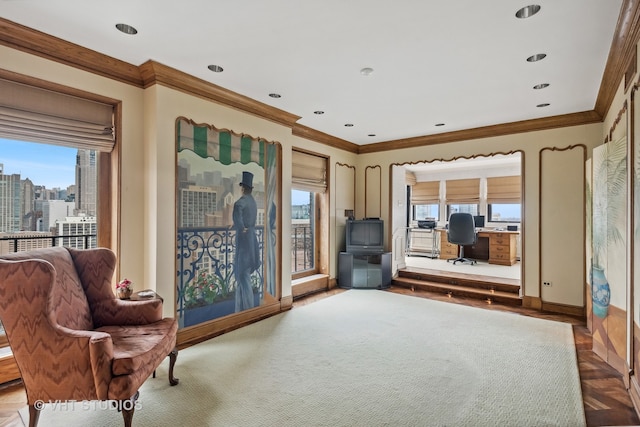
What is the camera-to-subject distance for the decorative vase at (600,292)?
2.92m

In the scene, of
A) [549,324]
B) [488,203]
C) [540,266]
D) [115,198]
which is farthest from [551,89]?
[488,203]

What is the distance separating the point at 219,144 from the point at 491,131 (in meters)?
3.99

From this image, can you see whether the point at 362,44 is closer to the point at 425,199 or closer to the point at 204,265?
the point at 204,265

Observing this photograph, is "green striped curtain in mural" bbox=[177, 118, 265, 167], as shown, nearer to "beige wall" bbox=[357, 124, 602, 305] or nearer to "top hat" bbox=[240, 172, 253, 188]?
"top hat" bbox=[240, 172, 253, 188]

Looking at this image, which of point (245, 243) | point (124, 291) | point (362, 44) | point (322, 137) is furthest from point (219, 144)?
point (322, 137)

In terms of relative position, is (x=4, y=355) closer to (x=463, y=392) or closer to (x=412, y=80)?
(x=463, y=392)

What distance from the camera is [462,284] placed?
5.56m

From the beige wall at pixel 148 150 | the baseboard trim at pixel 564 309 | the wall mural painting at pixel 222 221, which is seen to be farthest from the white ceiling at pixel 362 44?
the baseboard trim at pixel 564 309

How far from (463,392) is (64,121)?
3825 millimetres

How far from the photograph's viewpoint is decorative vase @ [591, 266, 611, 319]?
292cm

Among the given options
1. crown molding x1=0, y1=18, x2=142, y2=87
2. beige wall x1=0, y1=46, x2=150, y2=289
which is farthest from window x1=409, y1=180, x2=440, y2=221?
crown molding x1=0, y1=18, x2=142, y2=87

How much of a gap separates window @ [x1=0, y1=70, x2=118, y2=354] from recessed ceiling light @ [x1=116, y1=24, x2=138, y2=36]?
2.45ft

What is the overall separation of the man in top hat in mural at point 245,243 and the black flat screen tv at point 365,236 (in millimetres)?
2261

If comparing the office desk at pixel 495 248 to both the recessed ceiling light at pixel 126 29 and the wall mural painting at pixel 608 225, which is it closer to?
the wall mural painting at pixel 608 225
